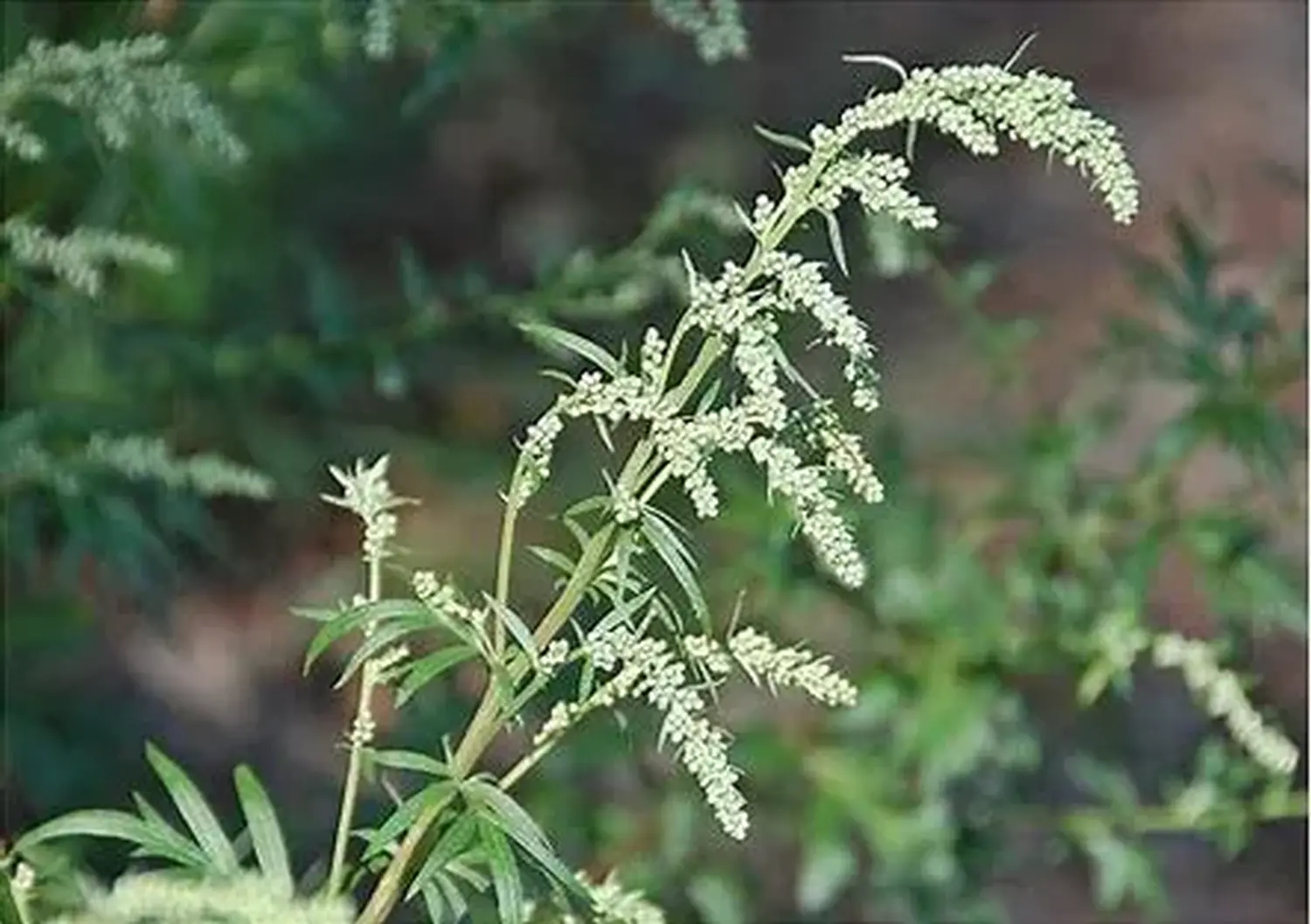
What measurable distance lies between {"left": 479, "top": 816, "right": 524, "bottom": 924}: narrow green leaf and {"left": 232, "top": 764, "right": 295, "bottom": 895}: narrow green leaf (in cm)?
9

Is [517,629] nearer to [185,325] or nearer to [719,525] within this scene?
[719,525]

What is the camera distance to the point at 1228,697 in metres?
1.27

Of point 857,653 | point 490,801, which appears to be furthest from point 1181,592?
point 490,801

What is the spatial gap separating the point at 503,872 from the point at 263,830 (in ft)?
0.41

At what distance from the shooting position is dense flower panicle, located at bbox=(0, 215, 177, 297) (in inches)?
43.8

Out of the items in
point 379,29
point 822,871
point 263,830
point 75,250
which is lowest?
point 822,871

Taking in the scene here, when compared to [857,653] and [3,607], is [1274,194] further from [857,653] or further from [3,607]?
[3,607]

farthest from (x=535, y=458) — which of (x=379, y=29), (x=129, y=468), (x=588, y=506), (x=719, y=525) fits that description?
(x=719, y=525)

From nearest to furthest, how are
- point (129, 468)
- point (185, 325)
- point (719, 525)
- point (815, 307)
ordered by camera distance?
point (815, 307) → point (129, 468) → point (719, 525) → point (185, 325)

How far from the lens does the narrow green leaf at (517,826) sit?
30.0 inches

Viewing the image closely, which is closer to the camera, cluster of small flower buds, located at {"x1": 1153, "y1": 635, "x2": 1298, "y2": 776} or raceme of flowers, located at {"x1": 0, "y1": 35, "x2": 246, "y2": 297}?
raceme of flowers, located at {"x1": 0, "y1": 35, "x2": 246, "y2": 297}

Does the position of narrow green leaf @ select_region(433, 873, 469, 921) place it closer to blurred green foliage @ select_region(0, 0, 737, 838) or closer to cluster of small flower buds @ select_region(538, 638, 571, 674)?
cluster of small flower buds @ select_region(538, 638, 571, 674)

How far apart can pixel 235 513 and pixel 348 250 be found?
29cm

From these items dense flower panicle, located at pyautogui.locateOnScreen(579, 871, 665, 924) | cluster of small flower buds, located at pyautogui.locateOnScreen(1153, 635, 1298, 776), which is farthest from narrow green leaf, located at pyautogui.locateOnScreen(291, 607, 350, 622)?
cluster of small flower buds, located at pyautogui.locateOnScreen(1153, 635, 1298, 776)
